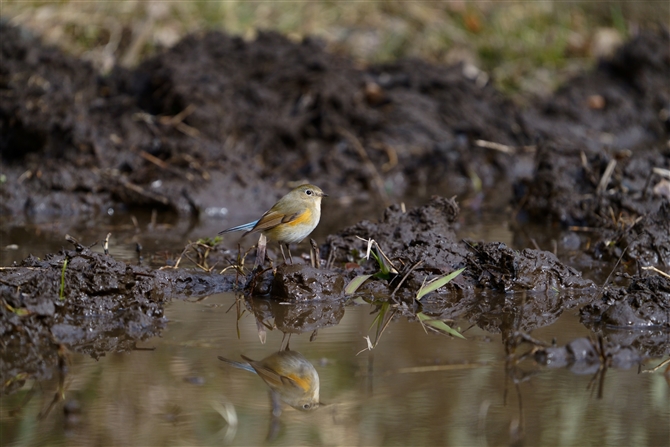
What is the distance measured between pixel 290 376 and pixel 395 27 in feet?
34.5

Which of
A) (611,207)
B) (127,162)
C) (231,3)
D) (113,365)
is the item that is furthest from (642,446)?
(231,3)

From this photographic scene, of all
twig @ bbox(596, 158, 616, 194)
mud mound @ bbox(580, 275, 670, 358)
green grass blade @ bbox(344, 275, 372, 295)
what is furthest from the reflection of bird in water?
twig @ bbox(596, 158, 616, 194)

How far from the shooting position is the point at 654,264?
5789mm

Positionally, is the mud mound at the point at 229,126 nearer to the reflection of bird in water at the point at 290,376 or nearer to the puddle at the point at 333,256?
the puddle at the point at 333,256

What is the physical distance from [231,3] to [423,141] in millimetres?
4301

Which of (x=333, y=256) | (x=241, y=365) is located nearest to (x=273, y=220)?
(x=333, y=256)

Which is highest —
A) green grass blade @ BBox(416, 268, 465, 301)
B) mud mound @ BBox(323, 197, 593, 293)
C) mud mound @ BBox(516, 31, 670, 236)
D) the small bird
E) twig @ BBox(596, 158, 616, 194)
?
the small bird

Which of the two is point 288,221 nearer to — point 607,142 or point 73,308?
point 73,308

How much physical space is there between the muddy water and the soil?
23 cm

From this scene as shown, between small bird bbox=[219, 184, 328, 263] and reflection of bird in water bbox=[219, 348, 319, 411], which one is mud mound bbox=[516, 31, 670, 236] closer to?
small bird bbox=[219, 184, 328, 263]

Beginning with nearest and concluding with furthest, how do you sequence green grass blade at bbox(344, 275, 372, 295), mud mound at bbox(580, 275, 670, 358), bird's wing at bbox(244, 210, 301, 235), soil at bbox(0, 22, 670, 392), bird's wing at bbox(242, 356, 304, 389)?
bird's wing at bbox(242, 356, 304, 389)
mud mound at bbox(580, 275, 670, 358)
soil at bbox(0, 22, 670, 392)
green grass blade at bbox(344, 275, 372, 295)
bird's wing at bbox(244, 210, 301, 235)

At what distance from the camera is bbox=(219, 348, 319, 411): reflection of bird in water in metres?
3.49

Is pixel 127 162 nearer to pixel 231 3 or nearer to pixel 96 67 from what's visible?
pixel 96 67

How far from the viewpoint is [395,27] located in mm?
13438
